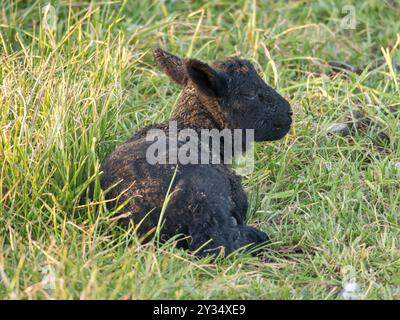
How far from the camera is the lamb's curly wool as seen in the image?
484 cm

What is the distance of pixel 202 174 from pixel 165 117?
5.83 ft

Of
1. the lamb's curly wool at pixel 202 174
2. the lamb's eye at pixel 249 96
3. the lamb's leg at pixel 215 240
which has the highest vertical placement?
the lamb's eye at pixel 249 96

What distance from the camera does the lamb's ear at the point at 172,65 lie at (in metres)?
5.76

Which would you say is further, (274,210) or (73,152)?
(274,210)

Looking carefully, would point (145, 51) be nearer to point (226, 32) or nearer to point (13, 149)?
point (226, 32)

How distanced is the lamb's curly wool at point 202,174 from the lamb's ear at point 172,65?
0.41 feet

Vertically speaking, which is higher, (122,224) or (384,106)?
(384,106)

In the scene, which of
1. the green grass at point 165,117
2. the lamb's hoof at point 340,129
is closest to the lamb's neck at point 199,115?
the green grass at point 165,117

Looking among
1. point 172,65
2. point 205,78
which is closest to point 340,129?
point 172,65

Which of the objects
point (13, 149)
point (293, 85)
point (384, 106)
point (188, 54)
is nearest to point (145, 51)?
point (188, 54)

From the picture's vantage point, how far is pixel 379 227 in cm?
539

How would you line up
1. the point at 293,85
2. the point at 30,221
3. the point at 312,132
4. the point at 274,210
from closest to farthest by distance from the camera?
the point at 30,221, the point at 274,210, the point at 312,132, the point at 293,85

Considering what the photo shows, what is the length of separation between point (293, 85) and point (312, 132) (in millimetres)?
721

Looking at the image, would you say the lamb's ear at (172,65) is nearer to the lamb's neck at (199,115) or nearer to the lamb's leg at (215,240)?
the lamb's neck at (199,115)
